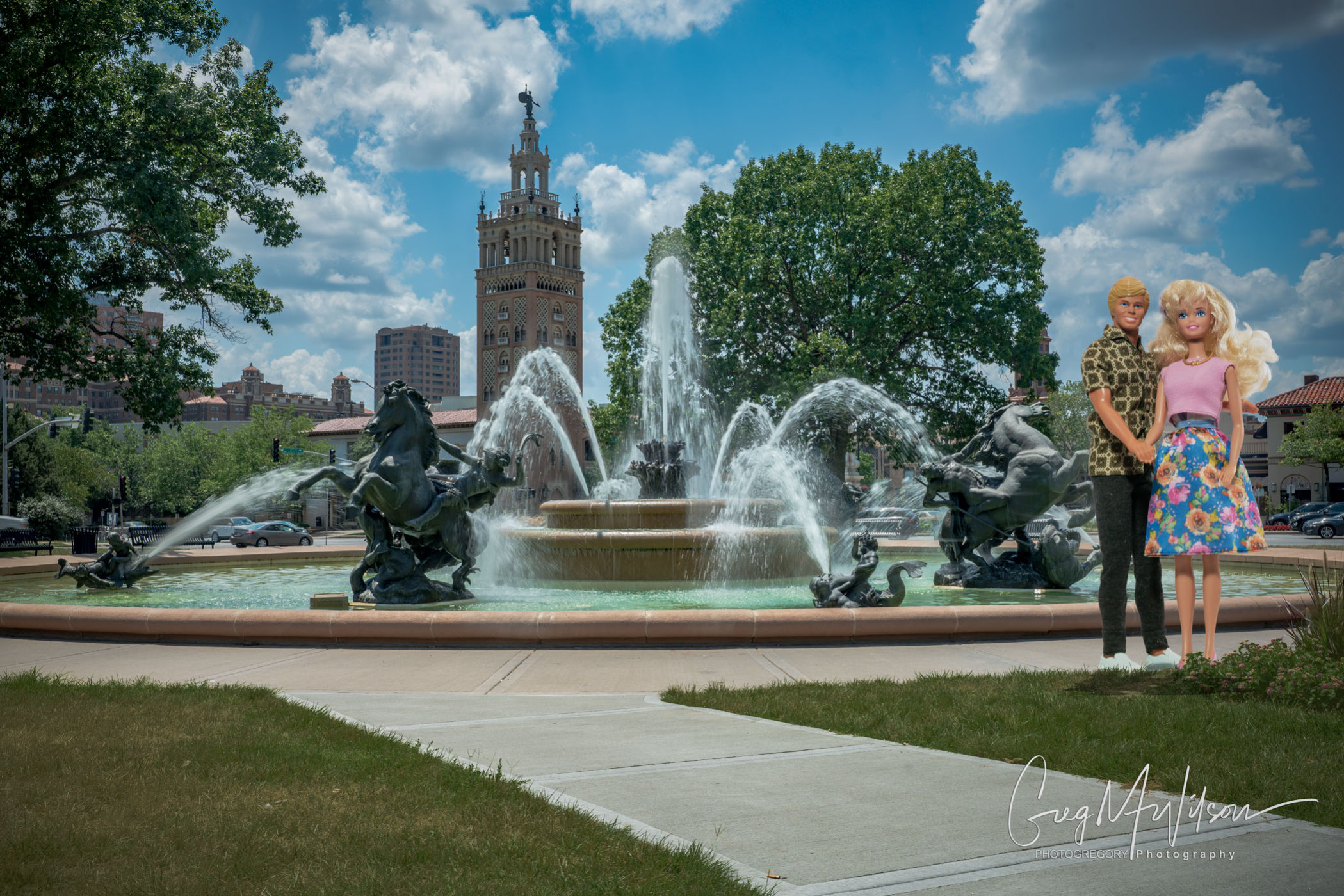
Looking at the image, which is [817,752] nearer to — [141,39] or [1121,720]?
[1121,720]

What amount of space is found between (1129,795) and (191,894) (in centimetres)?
355

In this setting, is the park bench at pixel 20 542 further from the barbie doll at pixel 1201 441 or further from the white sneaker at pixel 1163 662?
the barbie doll at pixel 1201 441

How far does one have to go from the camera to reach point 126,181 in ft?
63.4

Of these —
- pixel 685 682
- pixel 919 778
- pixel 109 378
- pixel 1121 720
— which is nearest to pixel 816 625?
pixel 685 682

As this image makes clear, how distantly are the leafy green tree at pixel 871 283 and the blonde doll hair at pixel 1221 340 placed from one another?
2506 cm

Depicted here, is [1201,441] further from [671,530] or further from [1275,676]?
[671,530]

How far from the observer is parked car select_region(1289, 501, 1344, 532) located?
1797 inches

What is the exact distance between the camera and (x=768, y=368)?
35719mm

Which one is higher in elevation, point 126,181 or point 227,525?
point 126,181

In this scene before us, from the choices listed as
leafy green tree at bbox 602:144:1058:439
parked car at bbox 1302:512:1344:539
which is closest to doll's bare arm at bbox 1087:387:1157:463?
leafy green tree at bbox 602:144:1058:439

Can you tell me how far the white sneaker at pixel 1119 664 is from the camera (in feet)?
21.0

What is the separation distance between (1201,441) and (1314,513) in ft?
173

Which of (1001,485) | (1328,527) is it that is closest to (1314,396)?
(1328,527)

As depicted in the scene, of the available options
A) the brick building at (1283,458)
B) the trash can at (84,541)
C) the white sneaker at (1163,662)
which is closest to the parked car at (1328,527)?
the brick building at (1283,458)
